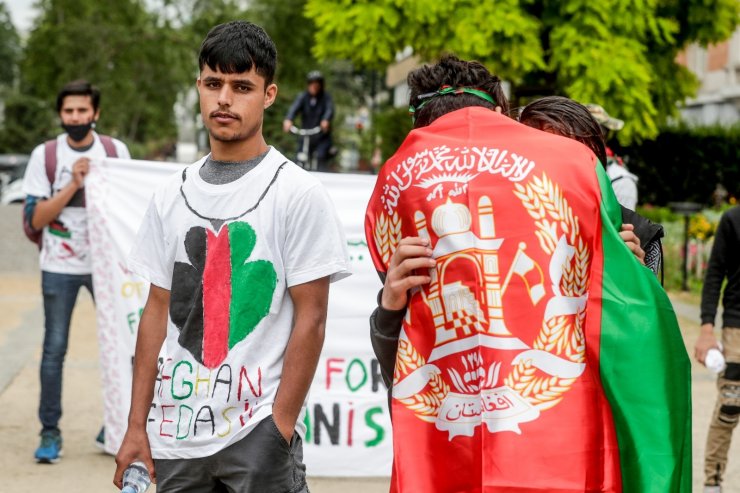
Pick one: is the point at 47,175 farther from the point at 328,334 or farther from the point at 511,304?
the point at 511,304

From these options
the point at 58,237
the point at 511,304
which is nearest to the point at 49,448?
the point at 58,237

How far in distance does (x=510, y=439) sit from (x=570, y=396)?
0.55 feet

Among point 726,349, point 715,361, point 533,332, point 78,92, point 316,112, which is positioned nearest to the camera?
point 533,332

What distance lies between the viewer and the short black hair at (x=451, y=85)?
9.93 feet

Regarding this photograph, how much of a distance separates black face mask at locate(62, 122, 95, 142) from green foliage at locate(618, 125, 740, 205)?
18.2 m

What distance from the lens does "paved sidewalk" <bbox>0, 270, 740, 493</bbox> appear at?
6.30 meters

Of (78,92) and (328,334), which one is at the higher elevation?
(78,92)

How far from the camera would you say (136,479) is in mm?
3299

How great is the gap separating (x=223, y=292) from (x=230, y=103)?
20.0 inches

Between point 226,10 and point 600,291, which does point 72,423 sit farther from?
point 226,10

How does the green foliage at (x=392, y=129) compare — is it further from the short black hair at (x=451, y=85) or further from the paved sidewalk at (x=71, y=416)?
the short black hair at (x=451, y=85)

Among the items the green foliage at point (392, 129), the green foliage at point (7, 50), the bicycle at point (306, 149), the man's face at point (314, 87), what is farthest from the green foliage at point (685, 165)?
the green foliage at point (7, 50)

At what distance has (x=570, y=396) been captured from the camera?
2.79 m

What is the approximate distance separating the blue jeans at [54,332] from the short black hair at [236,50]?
3.46 metres
